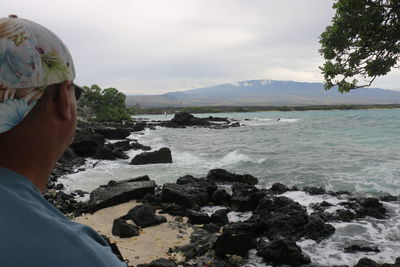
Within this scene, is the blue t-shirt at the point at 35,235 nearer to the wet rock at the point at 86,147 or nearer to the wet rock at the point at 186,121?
the wet rock at the point at 86,147

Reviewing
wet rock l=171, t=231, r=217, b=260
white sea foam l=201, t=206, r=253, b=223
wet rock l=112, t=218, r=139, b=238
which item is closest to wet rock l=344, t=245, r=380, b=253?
white sea foam l=201, t=206, r=253, b=223

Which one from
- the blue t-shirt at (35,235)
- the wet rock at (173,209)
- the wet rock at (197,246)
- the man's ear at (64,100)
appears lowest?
the wet rock at (173,209)

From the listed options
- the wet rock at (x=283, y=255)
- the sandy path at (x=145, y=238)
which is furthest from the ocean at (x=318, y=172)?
the sandy path at (x=145, y=238)

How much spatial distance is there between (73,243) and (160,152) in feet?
70.3

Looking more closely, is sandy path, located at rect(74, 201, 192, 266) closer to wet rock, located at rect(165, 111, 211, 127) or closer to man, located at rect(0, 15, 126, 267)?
man, located at rect(0, 15, 126, 267)

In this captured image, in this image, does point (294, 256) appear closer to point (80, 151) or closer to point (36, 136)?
point (36, 136)

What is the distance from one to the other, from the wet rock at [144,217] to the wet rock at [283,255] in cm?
368

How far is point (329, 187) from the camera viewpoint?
54.6 feet

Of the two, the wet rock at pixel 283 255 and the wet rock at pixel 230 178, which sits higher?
the wet rock at pixel 283 255

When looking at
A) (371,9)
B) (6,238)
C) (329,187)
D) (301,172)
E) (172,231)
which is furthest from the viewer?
(301,172)

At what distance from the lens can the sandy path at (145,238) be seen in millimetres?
7875

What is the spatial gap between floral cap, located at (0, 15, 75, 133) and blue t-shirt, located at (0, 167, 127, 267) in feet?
0.70

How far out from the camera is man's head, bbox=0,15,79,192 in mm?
1061

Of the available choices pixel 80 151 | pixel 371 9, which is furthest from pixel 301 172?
pixel 80 151
